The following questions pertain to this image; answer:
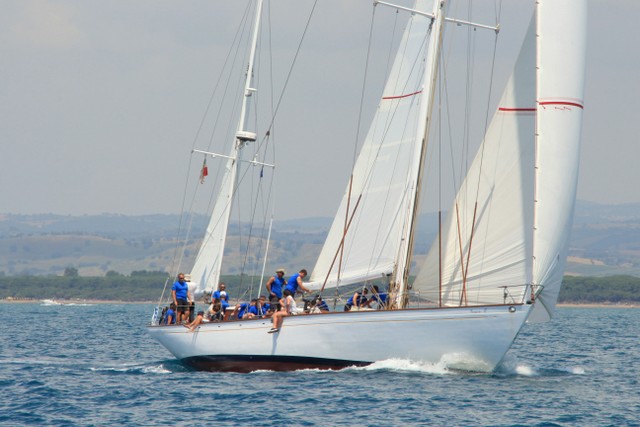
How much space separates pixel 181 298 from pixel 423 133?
890 centimetres

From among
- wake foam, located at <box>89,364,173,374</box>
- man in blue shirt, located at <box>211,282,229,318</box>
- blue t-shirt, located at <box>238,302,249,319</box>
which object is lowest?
wake foam, located at <box>89,364,173,374</box>

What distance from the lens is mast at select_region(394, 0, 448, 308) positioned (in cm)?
3055

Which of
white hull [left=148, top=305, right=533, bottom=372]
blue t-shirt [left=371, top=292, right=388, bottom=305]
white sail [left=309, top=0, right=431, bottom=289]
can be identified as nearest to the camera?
white hull [left=148, top=305, right=533, bottom=372]

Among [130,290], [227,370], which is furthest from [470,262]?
[130,290]

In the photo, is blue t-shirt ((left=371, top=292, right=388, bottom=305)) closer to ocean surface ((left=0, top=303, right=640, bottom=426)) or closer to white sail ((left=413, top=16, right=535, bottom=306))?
white sail ((left=413, top=16, right=535, bottom=306))

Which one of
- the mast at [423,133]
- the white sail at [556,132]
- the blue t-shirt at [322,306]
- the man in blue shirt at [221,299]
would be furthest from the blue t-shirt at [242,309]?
the white sail at [556,132]

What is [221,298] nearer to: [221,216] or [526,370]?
[221,216]

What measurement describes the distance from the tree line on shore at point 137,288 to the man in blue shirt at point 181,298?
5162 inches

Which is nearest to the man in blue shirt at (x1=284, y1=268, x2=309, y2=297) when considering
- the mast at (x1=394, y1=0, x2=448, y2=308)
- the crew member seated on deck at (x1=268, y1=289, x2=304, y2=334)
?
the crew member seated on deck at (x1=268, y1=289, x2=304, y2=334)

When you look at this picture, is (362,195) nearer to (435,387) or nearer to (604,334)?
(435,387)

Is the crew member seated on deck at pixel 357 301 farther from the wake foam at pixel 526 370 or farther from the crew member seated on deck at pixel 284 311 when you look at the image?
the wake foam at pixel 526 370

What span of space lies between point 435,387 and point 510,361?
17.8ft

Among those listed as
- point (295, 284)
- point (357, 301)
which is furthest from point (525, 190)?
point (295, 284)

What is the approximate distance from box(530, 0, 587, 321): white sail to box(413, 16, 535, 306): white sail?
80cm
